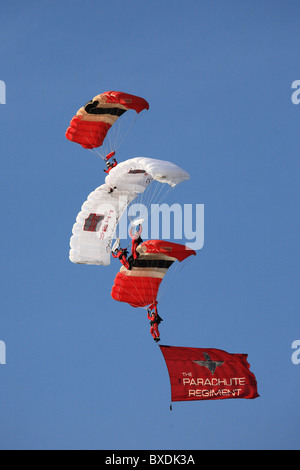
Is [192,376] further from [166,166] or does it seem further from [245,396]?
[166,166]

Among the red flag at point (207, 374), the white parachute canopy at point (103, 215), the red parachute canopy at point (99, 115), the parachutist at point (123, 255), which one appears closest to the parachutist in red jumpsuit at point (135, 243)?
the parachutist at point (123, 255)

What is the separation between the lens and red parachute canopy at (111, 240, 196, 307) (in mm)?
30750

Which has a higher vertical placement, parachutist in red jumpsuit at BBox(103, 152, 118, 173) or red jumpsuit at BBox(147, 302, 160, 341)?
parachutist in red jumpsuit at BBox(103, 152, 118, 173)

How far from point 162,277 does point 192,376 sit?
388 cm

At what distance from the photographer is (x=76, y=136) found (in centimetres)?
3209

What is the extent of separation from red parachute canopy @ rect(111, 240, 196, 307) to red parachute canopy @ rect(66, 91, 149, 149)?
15.4 feet

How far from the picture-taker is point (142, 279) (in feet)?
102

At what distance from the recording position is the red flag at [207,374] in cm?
3139

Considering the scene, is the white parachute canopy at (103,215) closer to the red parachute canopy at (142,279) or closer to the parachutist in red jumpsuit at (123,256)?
the parachutist in red jumpsuit at (123,256)

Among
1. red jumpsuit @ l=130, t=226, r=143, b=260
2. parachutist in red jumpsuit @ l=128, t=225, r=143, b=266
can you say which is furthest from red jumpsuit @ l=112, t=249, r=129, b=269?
red jumpsuit @ l=130, t=226, r=143, b=260

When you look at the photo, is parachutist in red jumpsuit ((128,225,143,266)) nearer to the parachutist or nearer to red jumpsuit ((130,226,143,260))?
red jumpsuit ((130,226,143,260))

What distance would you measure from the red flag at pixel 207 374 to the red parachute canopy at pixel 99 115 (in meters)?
8.39

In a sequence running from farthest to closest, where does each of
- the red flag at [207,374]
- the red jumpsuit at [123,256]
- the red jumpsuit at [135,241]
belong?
the red flag at [207,374], the red jumpsuit at [123,256], the red jumpsuit at [135,241]
